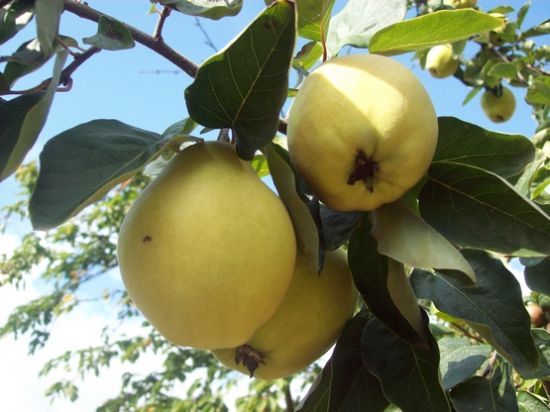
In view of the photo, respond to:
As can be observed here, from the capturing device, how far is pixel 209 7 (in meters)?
0.92

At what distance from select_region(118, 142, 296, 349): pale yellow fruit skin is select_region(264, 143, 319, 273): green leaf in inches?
0.9

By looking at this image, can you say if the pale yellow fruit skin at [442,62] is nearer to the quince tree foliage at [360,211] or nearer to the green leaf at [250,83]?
the quince tree foliage at [360,211]

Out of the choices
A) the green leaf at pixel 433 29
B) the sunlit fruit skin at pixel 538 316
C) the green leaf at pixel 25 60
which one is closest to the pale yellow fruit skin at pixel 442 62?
the sunlit fruit skin at pixel 538 316

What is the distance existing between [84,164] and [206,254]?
19cm

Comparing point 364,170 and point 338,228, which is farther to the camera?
point 338,228

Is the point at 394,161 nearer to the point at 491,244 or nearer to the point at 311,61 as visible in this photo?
the point at 491,244

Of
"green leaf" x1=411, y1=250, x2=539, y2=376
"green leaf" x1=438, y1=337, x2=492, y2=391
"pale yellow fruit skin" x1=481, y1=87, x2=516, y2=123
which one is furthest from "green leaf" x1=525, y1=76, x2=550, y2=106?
"pale yellow fruit skin" x1=481, y1=87, x2=516, y2=123

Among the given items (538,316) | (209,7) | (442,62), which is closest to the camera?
(209,7)

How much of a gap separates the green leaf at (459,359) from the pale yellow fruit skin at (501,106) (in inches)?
112

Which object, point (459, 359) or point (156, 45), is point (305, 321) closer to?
point (156, 45)

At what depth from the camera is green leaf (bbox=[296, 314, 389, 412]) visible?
40.1 inches

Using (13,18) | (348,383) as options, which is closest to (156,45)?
(13,18)

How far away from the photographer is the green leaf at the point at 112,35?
34.4 inches

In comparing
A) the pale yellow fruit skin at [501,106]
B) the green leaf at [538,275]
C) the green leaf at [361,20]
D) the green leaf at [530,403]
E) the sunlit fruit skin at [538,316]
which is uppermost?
the green leaf at [361,20]
